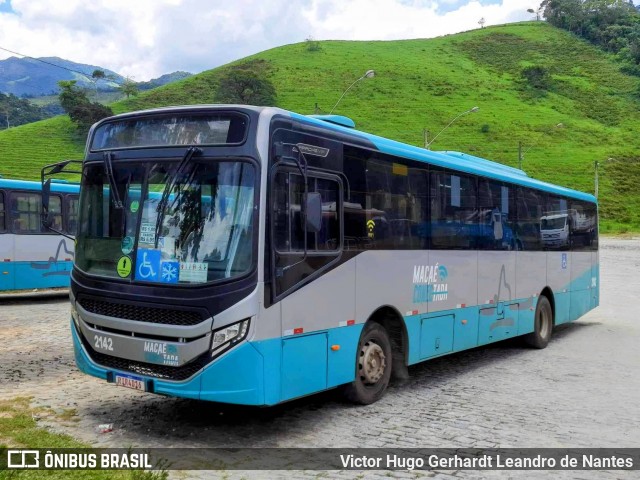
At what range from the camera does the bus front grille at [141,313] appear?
610 centimetres

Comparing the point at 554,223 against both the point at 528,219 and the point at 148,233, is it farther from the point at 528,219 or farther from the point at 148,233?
the point at 148,233

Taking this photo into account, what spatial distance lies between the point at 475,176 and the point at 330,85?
9992 cm

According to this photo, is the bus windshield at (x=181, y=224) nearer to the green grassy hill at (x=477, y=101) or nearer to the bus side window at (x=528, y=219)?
the bus side window at (x=528, y=219)

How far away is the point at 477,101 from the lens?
10612 centimetres

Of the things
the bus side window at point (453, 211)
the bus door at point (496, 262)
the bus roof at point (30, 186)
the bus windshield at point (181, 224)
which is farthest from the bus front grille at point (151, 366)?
the bus roof at point (30, 186)

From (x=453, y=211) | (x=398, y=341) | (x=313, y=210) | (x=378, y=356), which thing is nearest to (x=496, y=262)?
(x=453, y=211)

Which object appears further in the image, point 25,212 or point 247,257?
point 25,212

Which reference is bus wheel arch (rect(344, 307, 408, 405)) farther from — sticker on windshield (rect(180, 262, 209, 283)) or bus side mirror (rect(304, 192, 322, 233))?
sticker on windshield (rect(180, 262, 209, 283))

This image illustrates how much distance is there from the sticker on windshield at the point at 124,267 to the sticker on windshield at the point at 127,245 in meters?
0.07

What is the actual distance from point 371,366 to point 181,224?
9.67ft

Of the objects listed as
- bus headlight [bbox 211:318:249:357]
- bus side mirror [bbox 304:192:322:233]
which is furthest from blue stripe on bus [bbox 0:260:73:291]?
bus headlight [bbox 211:318:249:357]

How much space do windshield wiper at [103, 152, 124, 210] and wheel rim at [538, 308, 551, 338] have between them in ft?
29.9

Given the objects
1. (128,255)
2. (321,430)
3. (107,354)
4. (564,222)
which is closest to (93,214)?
(128,255)

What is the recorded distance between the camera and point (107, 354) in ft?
21.9
